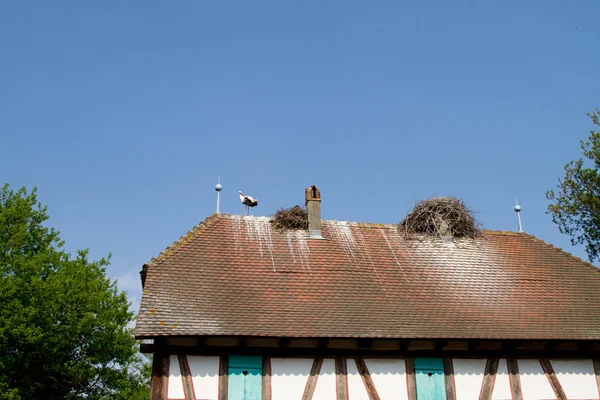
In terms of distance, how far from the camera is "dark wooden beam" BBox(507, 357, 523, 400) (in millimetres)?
13469

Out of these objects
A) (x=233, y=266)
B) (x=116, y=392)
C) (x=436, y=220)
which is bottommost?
(x=116, y=392)

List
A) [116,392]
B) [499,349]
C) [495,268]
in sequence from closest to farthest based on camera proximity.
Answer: [499,349] < [495,268] < [116,392]

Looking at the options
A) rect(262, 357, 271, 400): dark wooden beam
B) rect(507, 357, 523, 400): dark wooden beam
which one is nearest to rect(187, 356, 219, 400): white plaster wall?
rect(262, 357, 271, 400): dark wooden beam

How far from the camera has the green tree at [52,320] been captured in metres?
22.4

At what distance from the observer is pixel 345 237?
17.0 metres

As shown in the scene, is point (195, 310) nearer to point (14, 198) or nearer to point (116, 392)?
point (116, 392)

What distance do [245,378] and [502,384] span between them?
228 inches

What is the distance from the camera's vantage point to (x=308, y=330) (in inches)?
501

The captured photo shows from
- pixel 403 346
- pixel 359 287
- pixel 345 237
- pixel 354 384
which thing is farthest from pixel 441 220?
pixel 354 384

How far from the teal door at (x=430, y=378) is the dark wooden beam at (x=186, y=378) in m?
4.88

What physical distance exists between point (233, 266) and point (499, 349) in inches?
257

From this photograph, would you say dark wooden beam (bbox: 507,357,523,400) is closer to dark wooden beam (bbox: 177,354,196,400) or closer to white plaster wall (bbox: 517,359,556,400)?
white plaster wall (bbox: 517,359,556,400)

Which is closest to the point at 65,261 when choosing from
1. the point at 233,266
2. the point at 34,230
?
the point at 34,230

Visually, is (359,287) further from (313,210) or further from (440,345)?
(313,210)
